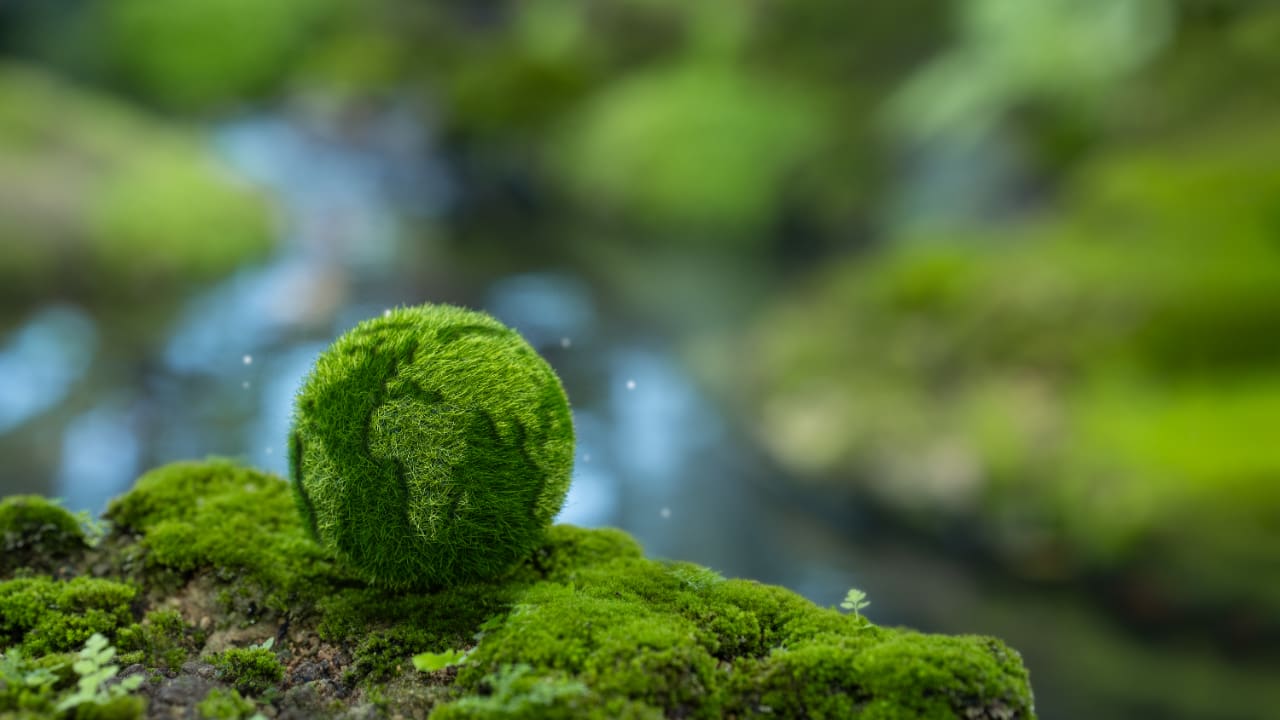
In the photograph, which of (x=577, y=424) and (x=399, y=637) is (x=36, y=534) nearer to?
(x=399, y=637)

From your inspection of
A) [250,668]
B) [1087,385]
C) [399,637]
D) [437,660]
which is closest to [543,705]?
[437,660]

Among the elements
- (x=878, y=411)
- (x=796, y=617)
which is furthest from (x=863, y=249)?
(x=796, y=617)

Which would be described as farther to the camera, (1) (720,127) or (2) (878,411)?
(1) (720,127)

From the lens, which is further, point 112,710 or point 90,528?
point 90,528

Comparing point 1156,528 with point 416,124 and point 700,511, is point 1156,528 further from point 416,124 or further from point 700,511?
point 416,124

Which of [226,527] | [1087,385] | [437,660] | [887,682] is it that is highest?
[1087,385]

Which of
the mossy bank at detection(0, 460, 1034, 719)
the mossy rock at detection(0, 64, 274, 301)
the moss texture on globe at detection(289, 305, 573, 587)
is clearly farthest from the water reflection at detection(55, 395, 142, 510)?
the moss texture on globe at detection(289, 305, 573, 587)

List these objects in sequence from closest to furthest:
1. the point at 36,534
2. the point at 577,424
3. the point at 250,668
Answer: the point at 250,668 < the point at 36,534 < the point at 577,424
